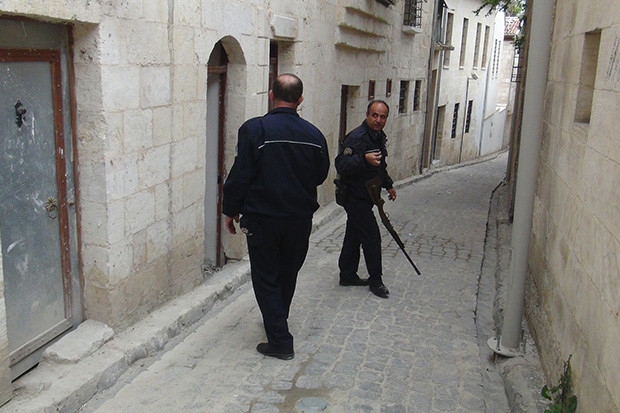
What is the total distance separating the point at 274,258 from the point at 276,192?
467mm

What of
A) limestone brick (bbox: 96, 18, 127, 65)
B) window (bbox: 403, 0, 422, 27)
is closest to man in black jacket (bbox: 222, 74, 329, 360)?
limestone brick (bbox: 96, 18, 127, 65)

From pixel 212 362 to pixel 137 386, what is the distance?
21.5 inches

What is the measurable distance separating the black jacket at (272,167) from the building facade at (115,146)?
0.78 m

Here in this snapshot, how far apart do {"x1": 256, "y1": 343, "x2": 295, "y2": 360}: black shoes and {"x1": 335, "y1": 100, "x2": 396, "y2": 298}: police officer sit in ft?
5.17

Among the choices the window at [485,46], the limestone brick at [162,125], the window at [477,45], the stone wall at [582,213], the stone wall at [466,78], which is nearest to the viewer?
the stone wall at [582,213]

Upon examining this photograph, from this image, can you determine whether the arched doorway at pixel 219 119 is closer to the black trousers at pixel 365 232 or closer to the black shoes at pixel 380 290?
the black trousers at pixel 365 232

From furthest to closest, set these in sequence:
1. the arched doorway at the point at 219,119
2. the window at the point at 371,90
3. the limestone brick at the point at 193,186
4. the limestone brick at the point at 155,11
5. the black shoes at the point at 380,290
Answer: the window at the point at 371,90
the arched doorway at the point at 219,119
the black shoes at the point at 380,290
the limestone brick at the point at 193,186
the limestone brick at the point at 155,11

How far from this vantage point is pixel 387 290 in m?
5.62

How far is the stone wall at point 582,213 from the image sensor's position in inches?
106

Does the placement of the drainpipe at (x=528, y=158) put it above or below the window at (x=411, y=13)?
below

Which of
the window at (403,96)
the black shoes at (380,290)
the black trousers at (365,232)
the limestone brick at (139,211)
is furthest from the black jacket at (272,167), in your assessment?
the window at (403,96)

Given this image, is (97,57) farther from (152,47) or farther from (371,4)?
(371,4)

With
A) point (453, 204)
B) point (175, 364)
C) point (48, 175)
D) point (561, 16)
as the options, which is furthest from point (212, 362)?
point (453, 204)

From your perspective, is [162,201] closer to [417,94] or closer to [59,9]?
[59,9]
